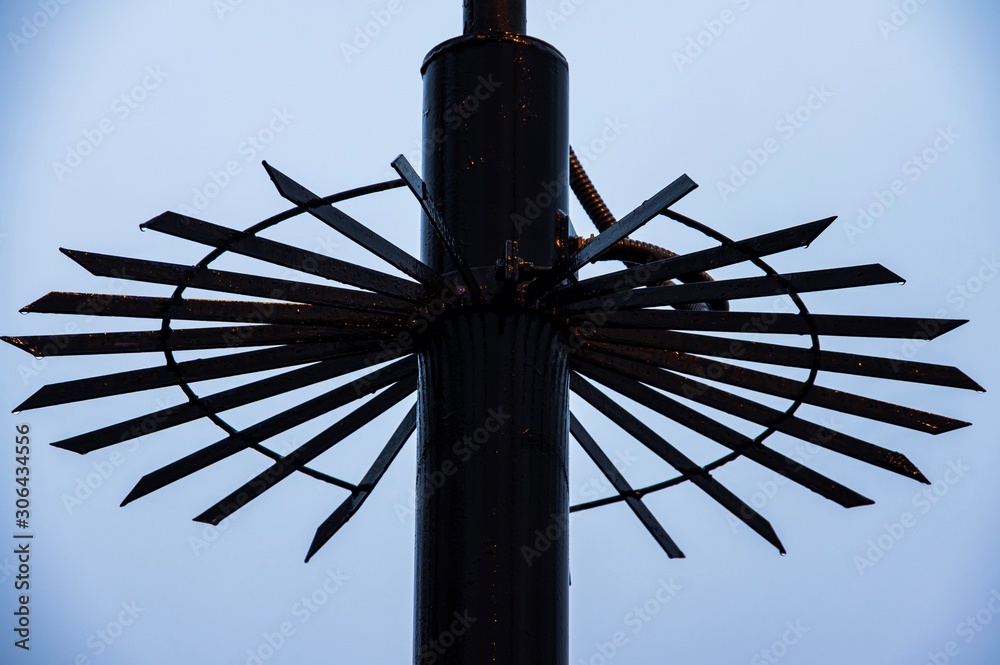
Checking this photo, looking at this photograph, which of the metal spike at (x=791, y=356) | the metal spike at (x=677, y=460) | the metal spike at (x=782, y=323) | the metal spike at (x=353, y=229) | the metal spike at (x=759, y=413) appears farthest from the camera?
the metal spike at (x=677, y=460)

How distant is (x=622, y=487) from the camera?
1382cm

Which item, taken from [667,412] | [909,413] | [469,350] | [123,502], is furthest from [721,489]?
[123,502]

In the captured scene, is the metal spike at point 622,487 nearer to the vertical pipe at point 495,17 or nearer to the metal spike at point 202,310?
the metal spike at point 202,310

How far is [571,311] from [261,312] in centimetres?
240

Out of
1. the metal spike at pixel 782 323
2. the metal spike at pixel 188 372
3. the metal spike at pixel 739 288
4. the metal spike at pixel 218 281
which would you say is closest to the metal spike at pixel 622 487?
the metal spike at pixel 782 323

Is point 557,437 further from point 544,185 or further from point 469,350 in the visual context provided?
point 544,185

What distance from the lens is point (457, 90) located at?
12633mm

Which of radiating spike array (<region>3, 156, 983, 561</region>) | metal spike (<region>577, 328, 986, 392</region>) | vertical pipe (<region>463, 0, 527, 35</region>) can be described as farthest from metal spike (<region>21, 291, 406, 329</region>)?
vertical pipe (<region>463, 0, 527, 35</region>)

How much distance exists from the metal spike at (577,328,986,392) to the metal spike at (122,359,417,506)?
1847 mm

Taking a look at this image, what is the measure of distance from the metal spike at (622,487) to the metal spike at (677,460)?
481 mm

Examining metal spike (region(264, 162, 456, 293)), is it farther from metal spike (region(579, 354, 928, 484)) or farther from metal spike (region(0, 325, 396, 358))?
metal spike (region(579, 354, 928, 484))

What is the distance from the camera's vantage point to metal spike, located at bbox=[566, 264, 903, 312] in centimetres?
1109

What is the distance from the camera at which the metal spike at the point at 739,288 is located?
11.1 metres

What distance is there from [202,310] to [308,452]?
2.10m
